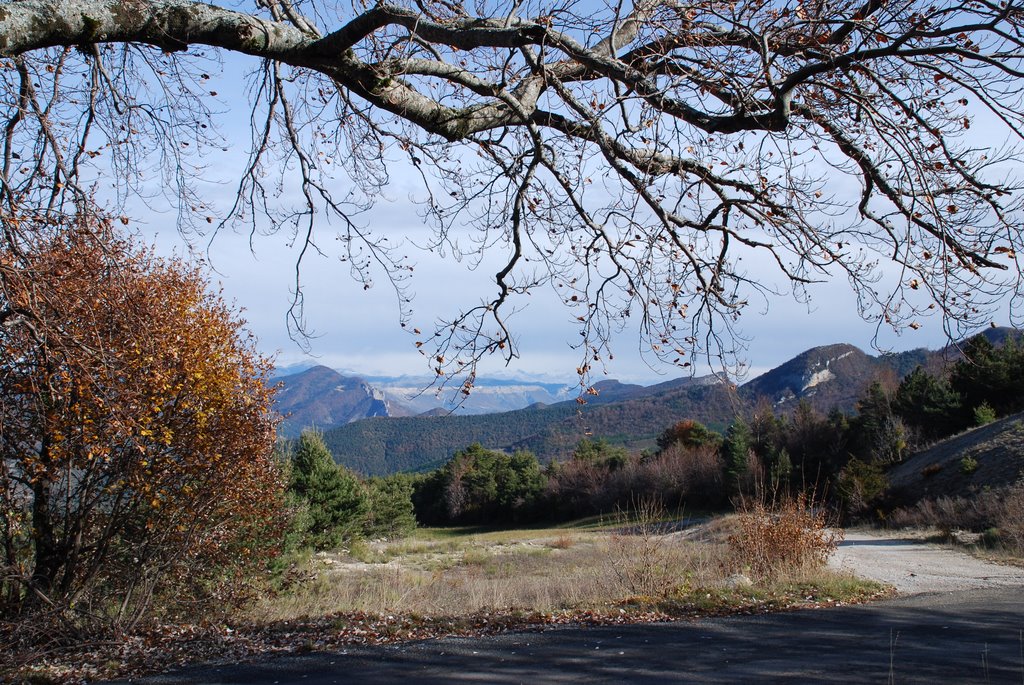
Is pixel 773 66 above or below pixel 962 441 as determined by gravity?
above

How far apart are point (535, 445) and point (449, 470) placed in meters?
34.9

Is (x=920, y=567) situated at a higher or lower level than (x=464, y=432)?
lower

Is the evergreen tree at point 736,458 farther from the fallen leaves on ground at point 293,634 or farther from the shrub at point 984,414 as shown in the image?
the fallen leaves on ground at point 293,634

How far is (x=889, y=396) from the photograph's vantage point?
142 feet

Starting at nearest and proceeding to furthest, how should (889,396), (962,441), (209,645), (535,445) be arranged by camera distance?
(209,645), (962,441), (889,396), (535,445)

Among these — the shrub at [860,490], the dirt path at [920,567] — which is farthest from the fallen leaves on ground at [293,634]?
the shrub at [860,490]

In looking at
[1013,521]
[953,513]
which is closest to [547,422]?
[953,513]

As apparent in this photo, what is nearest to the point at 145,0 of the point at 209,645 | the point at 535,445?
the point at 209,645

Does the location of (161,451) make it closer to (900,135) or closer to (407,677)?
(407,677)

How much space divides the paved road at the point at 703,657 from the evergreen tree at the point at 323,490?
2040cm

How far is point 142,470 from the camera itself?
9.19 meters

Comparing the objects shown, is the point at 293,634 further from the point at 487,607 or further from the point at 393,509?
the point at 393,509

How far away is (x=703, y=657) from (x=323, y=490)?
22.9m

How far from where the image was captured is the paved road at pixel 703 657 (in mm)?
5426
